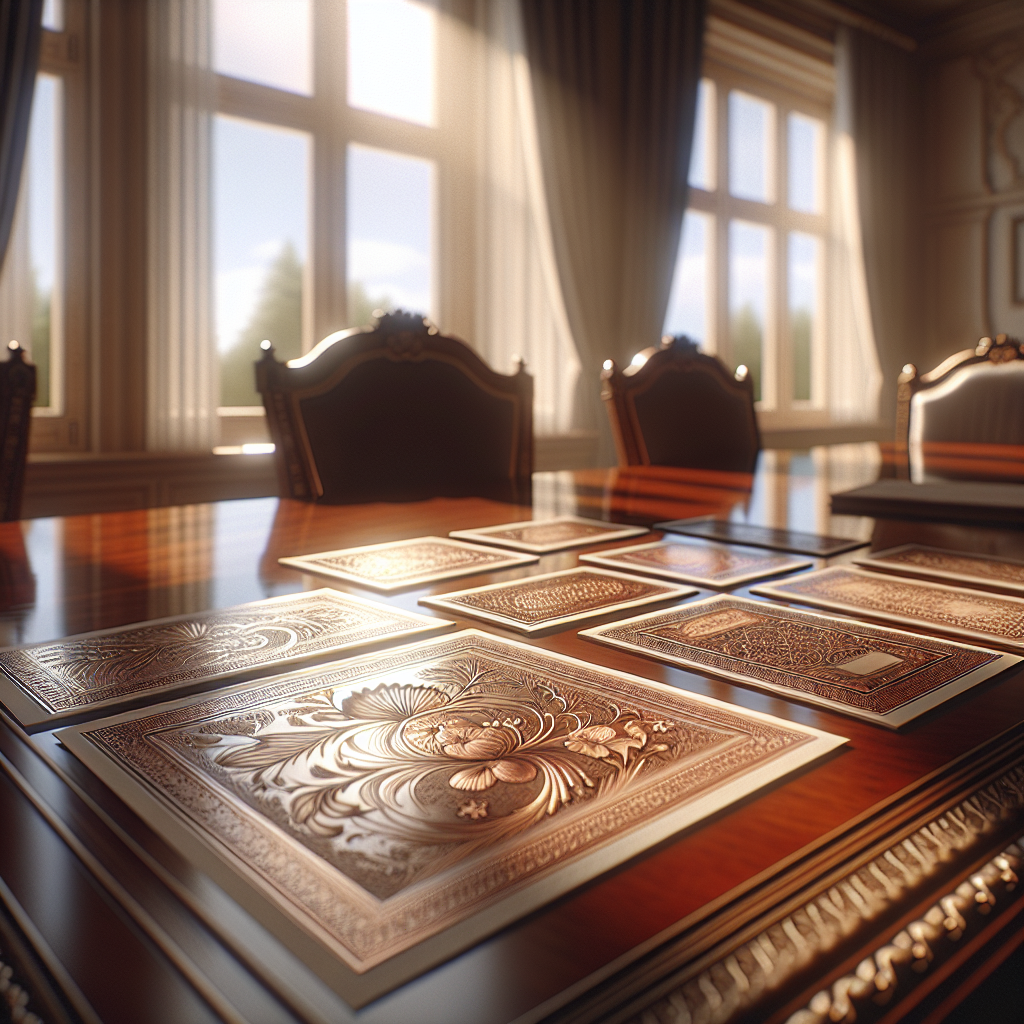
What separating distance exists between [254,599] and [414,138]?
2779mm

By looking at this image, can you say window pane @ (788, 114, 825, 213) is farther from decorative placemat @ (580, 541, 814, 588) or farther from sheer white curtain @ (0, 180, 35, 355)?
decorative placemat @ (580, 541, 814, 588)

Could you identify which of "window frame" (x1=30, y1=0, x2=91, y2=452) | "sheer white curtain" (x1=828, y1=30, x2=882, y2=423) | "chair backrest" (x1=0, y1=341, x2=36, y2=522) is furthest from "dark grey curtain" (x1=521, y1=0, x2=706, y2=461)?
"chair backrest" (x1=0, y1=341, x2=36, y2=522)

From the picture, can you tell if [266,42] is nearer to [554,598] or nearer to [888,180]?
[554,598]

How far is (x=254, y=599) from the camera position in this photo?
0.63 m

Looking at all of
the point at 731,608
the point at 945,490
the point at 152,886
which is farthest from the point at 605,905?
the point at 945,490

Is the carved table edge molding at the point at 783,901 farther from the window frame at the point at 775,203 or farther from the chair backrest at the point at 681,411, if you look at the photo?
the window frame at the point at 775,203

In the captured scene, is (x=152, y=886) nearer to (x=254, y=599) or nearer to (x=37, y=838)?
(x=37, y=838)

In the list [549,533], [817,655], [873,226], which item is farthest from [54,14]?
[873,226]

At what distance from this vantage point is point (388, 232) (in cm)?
305

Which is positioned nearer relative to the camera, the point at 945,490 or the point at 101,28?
the point at 945,490

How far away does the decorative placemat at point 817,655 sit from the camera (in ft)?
1.42

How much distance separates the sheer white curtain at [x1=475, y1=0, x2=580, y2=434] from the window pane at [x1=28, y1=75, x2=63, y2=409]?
1318mm

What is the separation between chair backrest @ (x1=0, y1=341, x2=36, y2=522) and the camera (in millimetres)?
1293

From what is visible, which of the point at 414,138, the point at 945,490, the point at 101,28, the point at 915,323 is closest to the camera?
the point at 945,490
